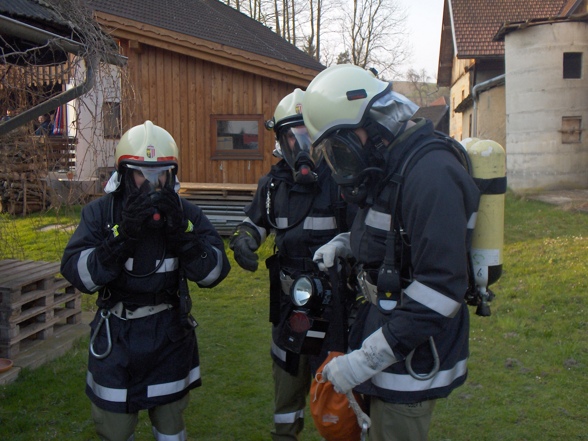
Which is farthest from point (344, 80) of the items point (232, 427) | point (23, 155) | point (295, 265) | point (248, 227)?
point (23, 155)

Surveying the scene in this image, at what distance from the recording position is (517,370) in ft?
16.2

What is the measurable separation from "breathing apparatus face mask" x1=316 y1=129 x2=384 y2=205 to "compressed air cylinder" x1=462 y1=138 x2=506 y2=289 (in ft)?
1.38

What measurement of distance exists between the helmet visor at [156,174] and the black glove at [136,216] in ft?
0.49

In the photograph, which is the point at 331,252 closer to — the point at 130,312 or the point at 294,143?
the point at 294,143

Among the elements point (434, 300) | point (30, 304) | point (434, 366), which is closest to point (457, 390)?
point (434, 366)

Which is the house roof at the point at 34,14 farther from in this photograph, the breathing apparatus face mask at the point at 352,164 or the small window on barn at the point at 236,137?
the small window on barn at the point at 236,137

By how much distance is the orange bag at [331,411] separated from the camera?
7.80ft

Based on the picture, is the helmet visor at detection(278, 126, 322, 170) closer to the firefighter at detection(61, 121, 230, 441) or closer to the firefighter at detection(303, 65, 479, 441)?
the firefighter at detection(61, 121, 230, 441)

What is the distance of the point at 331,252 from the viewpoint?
112 inches

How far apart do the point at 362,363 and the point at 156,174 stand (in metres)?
1.44

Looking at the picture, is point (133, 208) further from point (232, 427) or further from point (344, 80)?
point (232, 427)

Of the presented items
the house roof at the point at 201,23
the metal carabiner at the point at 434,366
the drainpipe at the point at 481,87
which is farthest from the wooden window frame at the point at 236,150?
the drainpipe at the point at 481,87

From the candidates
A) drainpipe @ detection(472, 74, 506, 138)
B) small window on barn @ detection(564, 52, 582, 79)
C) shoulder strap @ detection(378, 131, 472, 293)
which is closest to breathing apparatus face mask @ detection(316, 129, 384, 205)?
shoulder strap @ detection(378, 131, 472, 293)

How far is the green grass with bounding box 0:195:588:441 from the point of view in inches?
159
